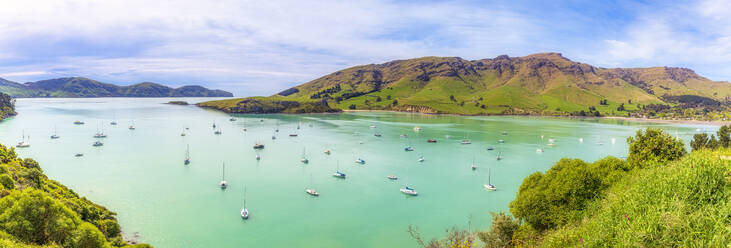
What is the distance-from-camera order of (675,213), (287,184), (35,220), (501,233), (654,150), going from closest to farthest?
(675,213), (35,220), (501,233), (654,150), (287,184)

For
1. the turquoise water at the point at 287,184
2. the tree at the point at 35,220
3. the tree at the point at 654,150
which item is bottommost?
the turquoise water at the point at 287,184

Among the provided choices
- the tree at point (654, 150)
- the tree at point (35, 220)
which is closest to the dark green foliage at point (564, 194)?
the tree at point (654, 150)

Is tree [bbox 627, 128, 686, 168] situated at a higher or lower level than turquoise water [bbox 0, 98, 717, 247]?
higher

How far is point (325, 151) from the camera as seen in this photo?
88688 millimetres

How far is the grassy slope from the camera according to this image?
465 inches

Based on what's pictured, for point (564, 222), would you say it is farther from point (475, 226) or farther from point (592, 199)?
point (475, 226)

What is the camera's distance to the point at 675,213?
12695 millimetres

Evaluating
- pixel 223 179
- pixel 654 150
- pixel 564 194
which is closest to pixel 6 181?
pixel 223 179

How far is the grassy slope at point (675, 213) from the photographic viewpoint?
11820mm

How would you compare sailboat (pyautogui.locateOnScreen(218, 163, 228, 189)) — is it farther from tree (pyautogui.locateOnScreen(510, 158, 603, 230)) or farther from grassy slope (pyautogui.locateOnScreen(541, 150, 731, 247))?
grassy slope (pyautogui.locateOnScreen(541, 150, 731, 247))

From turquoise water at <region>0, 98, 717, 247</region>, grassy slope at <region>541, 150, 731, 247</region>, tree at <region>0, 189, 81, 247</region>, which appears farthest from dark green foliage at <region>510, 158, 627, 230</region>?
tree at <region>0, 189, 81, 247</region>

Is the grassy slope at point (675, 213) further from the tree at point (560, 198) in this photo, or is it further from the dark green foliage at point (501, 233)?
the tree at point (560, 198)

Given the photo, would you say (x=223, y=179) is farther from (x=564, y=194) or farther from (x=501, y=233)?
(x=564, y=194)

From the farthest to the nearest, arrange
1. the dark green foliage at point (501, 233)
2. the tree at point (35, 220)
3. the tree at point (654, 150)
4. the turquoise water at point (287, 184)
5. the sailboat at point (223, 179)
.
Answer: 1. the sailboat at point (223, 179)
2. the turquoise water at point (287, 184)
3. the tree at point (654, 150)
4. the dark green foliage at point (501, 233)
5. the tree at point (35, 220)
